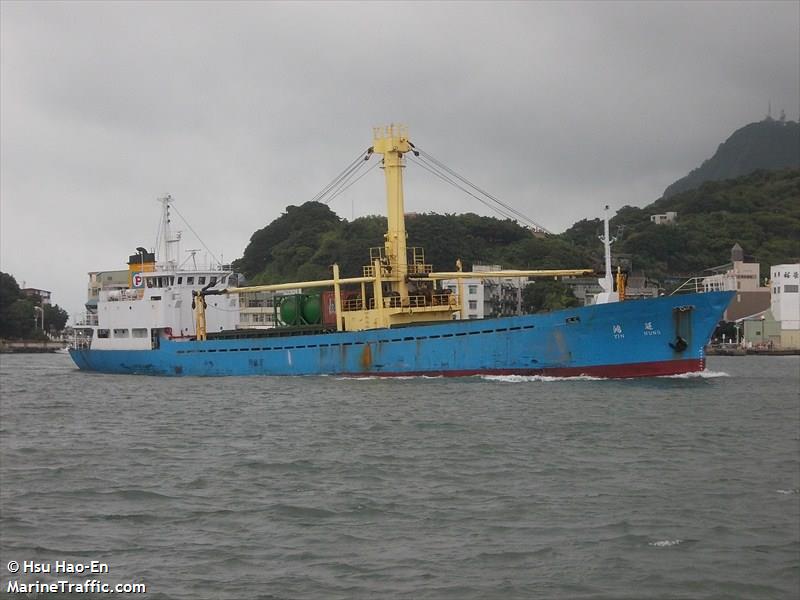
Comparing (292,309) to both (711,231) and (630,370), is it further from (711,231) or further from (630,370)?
(711,231)

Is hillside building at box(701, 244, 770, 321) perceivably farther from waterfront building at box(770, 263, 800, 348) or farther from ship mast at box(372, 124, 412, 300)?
ship mast at box(372, 124, 412, 300)

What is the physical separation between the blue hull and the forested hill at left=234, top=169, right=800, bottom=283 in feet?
146

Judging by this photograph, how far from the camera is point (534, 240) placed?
93.2 m

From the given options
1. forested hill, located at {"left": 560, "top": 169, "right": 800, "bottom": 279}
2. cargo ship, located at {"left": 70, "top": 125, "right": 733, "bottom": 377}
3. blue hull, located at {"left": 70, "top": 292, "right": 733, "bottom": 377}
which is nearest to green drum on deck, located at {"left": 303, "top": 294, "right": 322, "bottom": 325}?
cargo ship, located at {"left": 70, "top": 125, "right": 733, "bottom": 377}

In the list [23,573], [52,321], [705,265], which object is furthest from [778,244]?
[23,573]

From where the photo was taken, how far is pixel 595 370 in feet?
110

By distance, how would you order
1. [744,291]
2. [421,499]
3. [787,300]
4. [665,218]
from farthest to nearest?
[665,218] < [744,291] < [787,300] < [421,499]

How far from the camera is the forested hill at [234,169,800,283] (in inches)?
3501

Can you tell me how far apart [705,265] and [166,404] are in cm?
8123

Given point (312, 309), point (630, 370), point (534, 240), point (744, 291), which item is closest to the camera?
point (630, 370)

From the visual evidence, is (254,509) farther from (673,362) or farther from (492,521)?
(673,362)

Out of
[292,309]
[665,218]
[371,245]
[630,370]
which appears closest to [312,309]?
[292,309]

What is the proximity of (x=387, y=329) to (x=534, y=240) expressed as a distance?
2274 inches

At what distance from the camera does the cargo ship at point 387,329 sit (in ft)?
109
